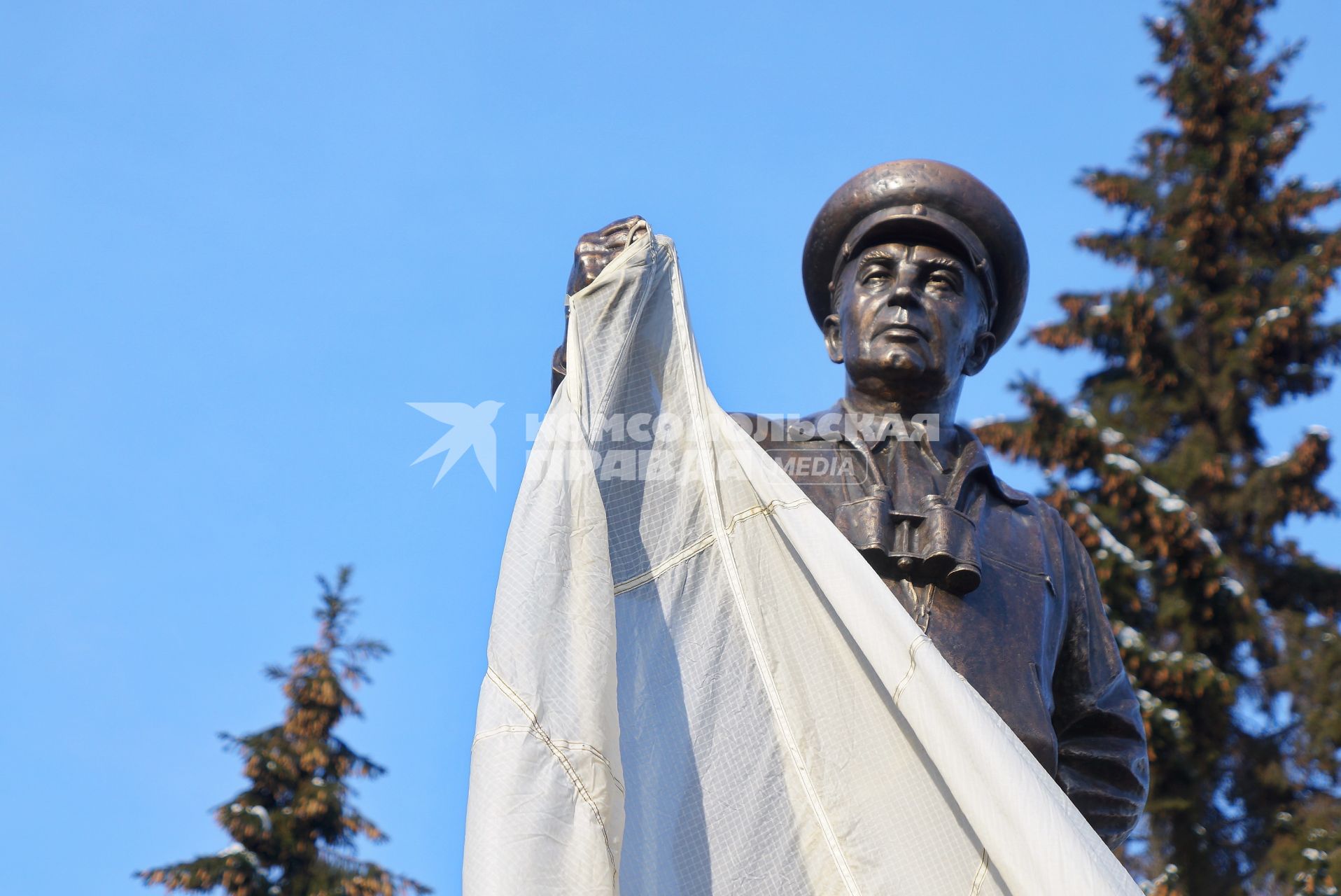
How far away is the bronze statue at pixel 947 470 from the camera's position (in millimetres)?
4367

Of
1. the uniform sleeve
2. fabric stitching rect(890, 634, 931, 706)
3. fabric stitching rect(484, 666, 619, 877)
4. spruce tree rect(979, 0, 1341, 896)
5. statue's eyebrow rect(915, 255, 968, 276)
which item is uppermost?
spruce tree rect(979, 0, 1341, 896)

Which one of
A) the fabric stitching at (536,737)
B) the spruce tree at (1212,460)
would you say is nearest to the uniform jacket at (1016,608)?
the fabric stitching at (536,737)

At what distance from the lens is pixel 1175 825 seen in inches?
530

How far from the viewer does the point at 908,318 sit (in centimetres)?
471

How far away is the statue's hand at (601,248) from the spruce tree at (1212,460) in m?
9.63

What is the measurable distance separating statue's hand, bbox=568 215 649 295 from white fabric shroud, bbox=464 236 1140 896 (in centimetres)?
7

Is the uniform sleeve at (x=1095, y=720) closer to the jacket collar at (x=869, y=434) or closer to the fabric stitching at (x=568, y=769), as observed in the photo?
the jacket collar at (x=869, y=434)

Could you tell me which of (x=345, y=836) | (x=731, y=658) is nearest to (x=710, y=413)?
(x=731, y=658)

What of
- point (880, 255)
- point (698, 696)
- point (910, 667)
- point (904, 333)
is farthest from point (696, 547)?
point (880, 255)

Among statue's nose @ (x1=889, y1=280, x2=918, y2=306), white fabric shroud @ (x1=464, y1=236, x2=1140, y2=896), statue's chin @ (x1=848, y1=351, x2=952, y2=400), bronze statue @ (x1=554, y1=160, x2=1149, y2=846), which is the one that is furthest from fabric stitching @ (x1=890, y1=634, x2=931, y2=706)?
statue's nose @ (x1=889, y1=280, x2=918, y2=306)

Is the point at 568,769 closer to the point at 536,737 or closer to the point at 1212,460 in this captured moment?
the point at 536,737

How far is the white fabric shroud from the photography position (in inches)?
127

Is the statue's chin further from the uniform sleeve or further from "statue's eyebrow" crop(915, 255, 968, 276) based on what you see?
the uniform sleeve

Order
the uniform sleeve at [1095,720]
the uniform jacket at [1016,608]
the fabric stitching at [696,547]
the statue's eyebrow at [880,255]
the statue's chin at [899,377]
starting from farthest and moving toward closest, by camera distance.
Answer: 1. the statue's eyebrow at [880,255]
2. the statue's chin at [899,377]
3. the uniform sleeve at [1095,720]
4. the uniform jacket at [1016,608]
5. the fabric stitching at [696,547]
